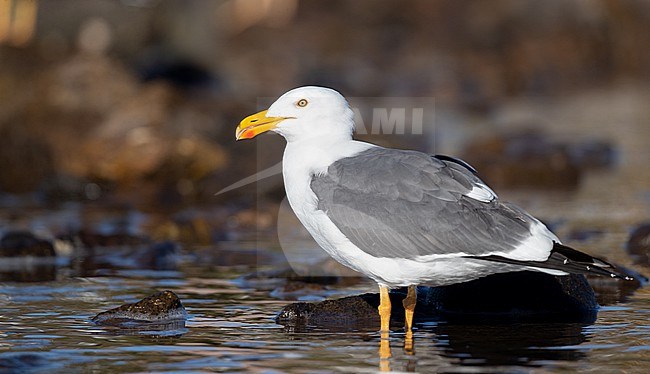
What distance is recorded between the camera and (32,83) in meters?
19.3

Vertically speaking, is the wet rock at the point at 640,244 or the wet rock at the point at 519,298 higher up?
the wet rock at the point at 640,244

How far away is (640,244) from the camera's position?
1129 cm

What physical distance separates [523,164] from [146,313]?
406 inches

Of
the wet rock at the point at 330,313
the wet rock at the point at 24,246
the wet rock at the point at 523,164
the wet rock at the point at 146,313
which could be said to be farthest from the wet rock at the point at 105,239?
the wet rock at the point at 523,164

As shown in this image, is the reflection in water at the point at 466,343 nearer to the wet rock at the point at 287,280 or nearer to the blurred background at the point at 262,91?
the wet rock at the point at 287,280

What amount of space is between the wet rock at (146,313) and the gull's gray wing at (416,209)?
1405 millimetres

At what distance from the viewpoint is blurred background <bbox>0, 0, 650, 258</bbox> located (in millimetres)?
16172

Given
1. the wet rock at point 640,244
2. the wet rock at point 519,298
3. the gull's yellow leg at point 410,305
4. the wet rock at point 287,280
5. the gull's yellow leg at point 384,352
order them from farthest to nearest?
the wet rock at point 640,244, the wet rock at point 287,280, the wet rock at point 519,298, the gull's yellow leg at point 410,305, the gull's yellow leg at point 384,352

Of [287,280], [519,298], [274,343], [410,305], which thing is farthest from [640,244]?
[274,343]

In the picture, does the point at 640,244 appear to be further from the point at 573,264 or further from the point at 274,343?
the point at 274,343

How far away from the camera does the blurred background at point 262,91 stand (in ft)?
53.1

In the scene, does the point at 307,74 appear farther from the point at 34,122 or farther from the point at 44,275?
the point at 44,275

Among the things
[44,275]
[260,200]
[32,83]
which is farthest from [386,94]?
[44,275]

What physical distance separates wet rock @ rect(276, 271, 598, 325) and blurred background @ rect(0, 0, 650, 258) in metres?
4.56
